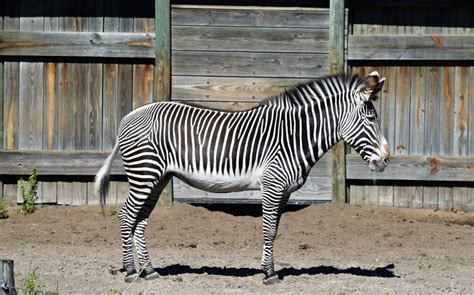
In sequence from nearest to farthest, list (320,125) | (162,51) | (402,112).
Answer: (320,125) < (162,51) < (402,112)

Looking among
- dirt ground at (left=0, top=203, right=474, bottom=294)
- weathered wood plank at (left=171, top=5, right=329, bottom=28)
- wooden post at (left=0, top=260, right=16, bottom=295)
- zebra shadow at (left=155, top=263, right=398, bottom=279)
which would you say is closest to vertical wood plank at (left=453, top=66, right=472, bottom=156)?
dirt ground at (left=0, top=203, right=474, bottom=294)

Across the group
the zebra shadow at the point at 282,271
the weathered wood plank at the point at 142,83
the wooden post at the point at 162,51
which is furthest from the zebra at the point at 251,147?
the weathered wood plank at the point at 142,83

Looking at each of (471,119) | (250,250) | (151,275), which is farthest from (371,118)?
(471,119)

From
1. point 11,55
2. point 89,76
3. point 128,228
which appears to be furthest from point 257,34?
point 128,228

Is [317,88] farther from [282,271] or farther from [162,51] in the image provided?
[162,51]

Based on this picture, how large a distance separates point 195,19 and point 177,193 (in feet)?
7.49

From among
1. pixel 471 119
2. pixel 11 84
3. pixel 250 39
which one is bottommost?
pixel 471 119

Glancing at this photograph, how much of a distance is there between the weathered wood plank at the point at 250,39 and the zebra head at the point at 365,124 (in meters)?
3.55

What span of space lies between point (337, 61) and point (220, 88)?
1559mm

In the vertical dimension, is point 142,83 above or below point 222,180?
above

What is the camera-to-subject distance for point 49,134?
43.2 feet

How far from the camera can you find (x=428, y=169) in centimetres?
1316

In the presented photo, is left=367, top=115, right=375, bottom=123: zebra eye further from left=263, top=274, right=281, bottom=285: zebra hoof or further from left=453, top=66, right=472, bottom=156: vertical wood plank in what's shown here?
left=453, top=66, right=472, bottom=156: vertical wood plank

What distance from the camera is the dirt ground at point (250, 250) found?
9.32m
